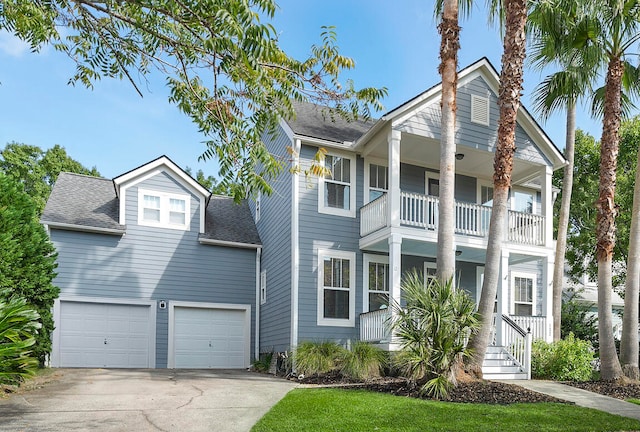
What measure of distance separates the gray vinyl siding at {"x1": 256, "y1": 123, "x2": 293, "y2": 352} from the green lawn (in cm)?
594

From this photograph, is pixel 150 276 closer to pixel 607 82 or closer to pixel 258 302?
pixel 258 302

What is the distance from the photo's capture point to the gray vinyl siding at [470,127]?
14609mm

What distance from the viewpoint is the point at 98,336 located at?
15906mm

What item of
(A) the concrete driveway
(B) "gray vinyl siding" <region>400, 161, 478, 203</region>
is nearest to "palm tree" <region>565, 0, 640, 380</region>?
(B) "gray vinyl siding" <region>400, 161, 478, 203</region>

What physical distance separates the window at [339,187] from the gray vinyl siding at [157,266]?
4070mm

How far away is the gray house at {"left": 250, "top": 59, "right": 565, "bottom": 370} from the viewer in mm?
14352

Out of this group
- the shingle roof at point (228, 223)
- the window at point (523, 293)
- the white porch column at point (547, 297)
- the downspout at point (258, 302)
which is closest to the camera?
the white porch column at point (547, 297)

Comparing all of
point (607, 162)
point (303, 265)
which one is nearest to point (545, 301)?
point (607, 162)

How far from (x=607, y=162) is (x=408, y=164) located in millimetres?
5511

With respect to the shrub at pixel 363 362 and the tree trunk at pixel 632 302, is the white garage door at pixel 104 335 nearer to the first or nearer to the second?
the shrub at pixel 363 362

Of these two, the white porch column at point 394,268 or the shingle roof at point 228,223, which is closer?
the white porch column at point 394,268

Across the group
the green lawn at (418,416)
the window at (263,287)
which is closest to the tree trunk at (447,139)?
the green lawn at (418,416)

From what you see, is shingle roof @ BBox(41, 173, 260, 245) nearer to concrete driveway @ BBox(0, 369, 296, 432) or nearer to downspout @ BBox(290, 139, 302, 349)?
downspout @ BBox(290, 139, 302, 349)

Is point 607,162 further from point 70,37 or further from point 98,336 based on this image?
point 98,336
